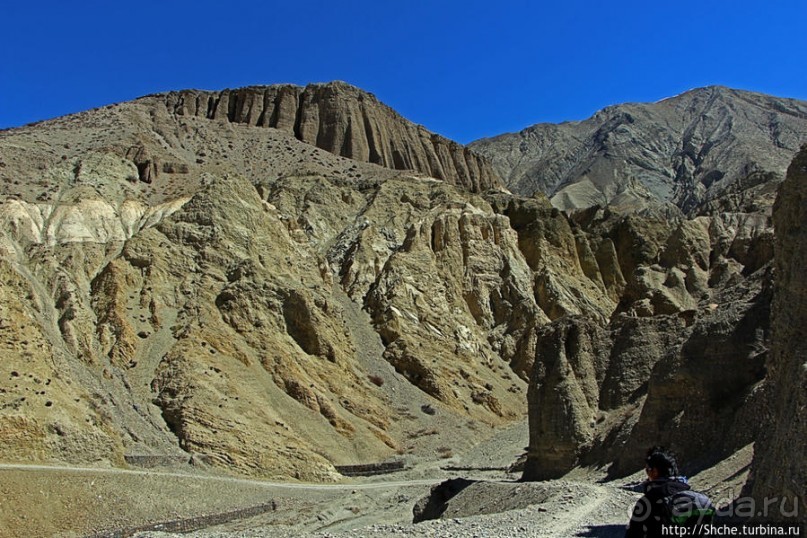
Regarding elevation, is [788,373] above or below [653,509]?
above

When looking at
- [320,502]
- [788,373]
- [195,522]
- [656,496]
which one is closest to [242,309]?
[320,502]

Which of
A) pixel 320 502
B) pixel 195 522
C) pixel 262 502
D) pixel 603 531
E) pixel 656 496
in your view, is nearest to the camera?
pixel 656 496

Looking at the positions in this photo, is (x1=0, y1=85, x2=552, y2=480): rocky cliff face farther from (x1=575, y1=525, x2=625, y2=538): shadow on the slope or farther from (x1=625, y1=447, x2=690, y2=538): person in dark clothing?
(x1=625, y1=447, x2=690, y2=538): person in dark clothing

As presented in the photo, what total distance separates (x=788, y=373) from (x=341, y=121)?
10856cm

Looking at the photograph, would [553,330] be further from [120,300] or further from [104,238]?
[104,238]

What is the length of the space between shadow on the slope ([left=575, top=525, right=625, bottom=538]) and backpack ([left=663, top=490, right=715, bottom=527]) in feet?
32.6

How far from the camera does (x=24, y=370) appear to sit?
137ft

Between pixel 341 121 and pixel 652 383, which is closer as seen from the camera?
pixel 652 383

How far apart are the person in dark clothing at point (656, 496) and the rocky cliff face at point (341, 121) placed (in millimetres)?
109599

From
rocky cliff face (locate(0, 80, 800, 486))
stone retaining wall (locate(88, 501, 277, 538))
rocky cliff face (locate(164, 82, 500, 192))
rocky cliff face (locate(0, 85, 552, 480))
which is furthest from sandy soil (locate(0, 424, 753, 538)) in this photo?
rocky cliff face (locate(164, 82, 500, 192))

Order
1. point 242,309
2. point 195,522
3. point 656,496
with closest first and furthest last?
point 656,496 < point 195,522 < point 242,309

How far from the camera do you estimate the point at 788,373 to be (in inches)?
610

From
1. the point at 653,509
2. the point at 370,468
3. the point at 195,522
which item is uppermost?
the point at 653,509

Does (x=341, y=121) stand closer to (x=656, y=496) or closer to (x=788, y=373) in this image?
(x=788, y=373)
